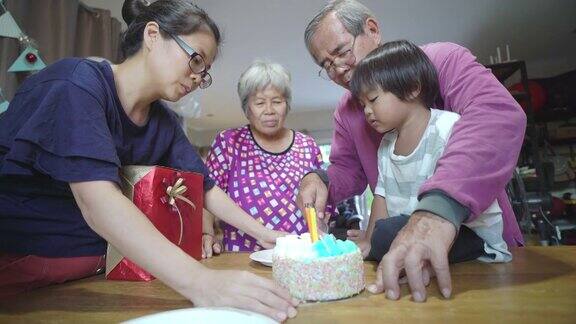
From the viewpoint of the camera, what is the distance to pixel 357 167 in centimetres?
135

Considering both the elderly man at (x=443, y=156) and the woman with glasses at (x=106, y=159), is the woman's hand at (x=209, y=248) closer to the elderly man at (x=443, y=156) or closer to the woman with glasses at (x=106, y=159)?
the woman with glasses at (x=106, y=159)

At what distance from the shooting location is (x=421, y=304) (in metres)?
0.56

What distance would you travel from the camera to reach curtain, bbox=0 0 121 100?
1759 millimetres

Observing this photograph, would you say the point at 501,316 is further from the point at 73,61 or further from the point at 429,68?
the point at 73,61

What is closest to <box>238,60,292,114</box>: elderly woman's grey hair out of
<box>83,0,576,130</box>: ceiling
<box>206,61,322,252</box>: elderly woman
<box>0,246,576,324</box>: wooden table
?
<box>206,61,322,252</box>: elderly woman

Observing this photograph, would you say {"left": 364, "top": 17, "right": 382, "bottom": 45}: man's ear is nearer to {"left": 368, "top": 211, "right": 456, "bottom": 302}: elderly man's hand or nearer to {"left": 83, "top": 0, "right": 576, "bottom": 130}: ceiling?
{"left": 368, "top": 211, "right": 456, "bottom": 302}: elderly man's hand

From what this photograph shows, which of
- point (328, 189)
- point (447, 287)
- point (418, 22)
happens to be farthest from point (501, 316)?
point (418, 22)

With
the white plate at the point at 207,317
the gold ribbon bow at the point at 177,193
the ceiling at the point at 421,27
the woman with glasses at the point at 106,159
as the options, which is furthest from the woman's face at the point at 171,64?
the ceiling at the point at 421,27

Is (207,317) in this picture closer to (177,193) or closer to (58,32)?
(177,193)

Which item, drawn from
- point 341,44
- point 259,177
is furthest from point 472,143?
point 259,177

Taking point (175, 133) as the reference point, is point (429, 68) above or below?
above

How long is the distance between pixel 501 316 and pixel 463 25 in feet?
12.0

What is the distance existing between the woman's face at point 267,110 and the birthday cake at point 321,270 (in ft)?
3.11

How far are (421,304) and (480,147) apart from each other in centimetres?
33
